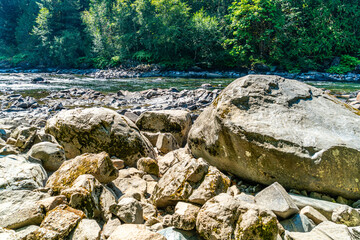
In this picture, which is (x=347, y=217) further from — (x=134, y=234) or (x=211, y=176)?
(x=134, y=234)

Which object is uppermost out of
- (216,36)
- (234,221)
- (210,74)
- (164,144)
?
(216,36)

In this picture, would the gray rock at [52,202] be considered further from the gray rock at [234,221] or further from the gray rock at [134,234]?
the gray rock at [234,221]

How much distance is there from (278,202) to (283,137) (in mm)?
787

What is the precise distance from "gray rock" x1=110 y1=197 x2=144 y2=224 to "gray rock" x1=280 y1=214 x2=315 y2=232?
128cm

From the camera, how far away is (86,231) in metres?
1.73

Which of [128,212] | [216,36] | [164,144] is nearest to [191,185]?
[128,212]

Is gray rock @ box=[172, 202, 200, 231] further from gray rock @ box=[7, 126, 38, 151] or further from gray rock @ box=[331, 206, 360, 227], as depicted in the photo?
gray rock @ box=[7, 126, 38, 151]

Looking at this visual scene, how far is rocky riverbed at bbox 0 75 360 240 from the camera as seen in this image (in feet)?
5.83

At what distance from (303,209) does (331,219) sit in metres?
0.26

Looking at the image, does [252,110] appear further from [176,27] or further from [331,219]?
[176,27]

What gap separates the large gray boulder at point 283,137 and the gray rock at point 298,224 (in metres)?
0.55

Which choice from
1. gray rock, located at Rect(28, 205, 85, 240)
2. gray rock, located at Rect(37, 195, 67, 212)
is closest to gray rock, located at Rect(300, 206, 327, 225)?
gray rock, located at Rect(28, 205, 85, 240)

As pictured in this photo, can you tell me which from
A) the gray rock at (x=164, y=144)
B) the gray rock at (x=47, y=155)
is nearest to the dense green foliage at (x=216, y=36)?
the gray rock at (x=164, y=144)

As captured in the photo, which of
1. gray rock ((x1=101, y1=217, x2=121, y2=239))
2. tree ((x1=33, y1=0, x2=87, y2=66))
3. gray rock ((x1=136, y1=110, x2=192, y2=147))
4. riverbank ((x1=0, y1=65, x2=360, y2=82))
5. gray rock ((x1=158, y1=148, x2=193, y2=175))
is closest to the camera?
gray rock ((x1=101, y1=217, x2=121, y2=239))
